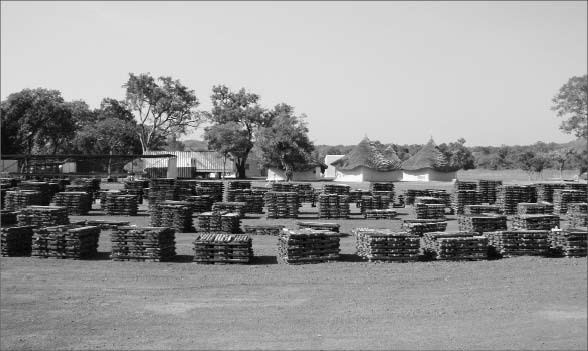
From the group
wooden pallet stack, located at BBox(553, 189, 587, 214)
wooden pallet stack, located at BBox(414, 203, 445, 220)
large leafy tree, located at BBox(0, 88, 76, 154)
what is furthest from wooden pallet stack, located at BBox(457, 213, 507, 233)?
large leafy tree, located at BBox(0, 88, 76, 154)

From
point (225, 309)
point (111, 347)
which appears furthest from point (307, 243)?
point (111, 347)

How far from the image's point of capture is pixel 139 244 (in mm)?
20234

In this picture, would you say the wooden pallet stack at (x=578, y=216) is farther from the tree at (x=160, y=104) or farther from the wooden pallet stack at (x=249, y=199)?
the tree at (x=160, y=104)

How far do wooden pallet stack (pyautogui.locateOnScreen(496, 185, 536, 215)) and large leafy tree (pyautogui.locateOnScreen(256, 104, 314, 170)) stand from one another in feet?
85.6

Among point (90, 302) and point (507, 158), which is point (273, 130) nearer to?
point (90, 302)

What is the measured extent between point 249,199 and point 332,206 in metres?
5.93

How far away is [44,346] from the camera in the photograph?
1226 cm

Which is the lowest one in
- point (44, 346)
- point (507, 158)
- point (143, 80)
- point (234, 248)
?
point (44, 346)

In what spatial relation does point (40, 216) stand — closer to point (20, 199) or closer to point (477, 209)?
point (20, 199)

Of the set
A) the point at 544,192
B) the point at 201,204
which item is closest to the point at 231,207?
the point at 201,204

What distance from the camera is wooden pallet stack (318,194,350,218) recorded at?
3297 centimetres

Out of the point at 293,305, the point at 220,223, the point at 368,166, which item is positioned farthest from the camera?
the point at 368,166

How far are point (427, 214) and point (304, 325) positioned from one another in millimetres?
20728

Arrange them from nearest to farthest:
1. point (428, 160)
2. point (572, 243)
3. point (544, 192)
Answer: point (572, 243), point (544, 192), point (428, 160)
